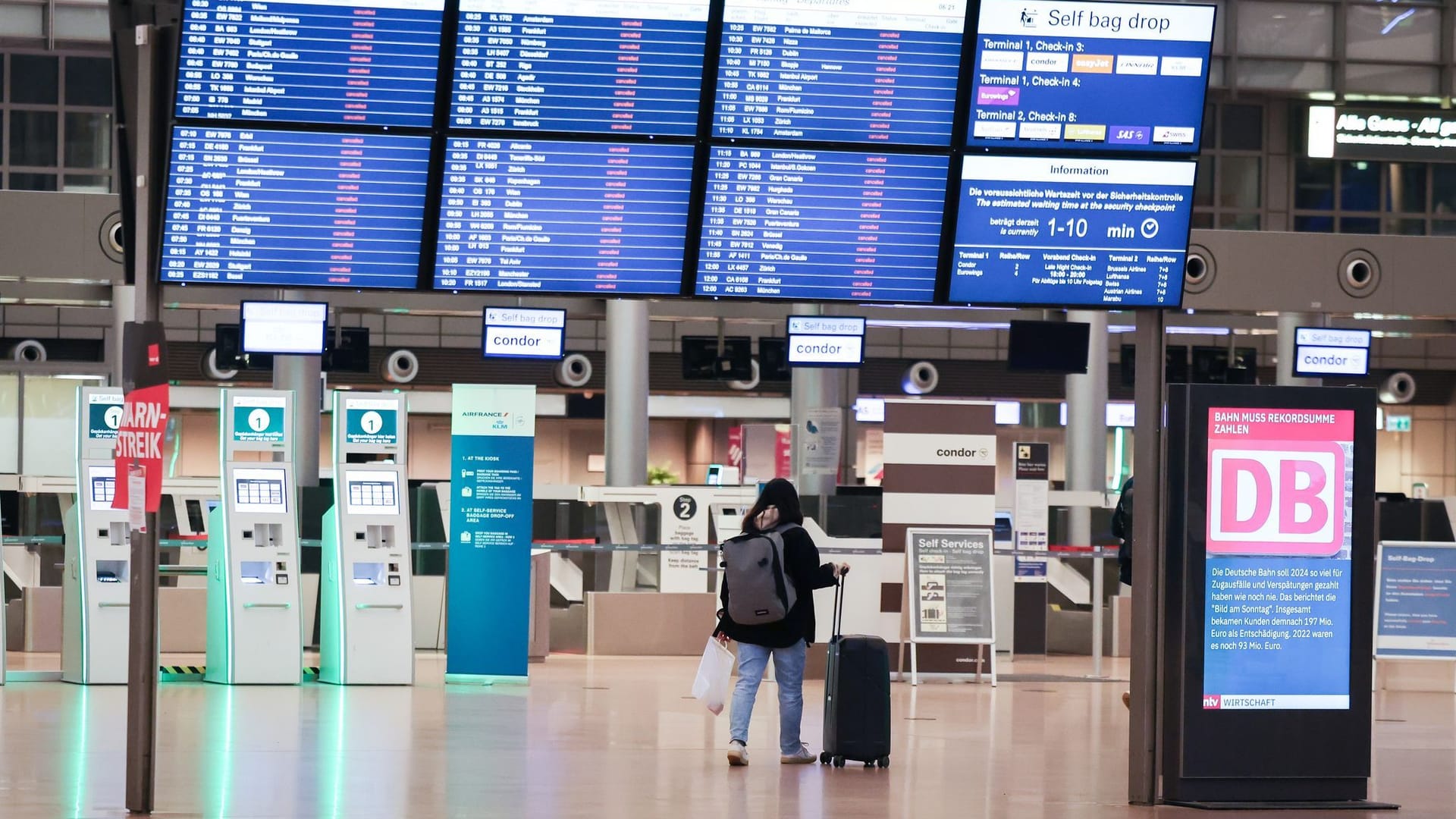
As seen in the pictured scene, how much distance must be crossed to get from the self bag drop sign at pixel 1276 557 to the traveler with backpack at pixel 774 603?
1815 millimetres

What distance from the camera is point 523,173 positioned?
732cm

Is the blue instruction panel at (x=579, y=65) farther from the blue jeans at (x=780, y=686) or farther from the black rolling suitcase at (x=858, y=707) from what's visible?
the black rolling suitcase at (x=858, y=707)

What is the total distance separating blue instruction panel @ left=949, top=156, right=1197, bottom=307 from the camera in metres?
7.57

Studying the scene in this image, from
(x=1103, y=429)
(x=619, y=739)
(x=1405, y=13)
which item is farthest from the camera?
(x=1405, y=13)

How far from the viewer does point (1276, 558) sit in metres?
7.60

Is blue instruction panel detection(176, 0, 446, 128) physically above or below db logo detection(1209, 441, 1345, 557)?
above

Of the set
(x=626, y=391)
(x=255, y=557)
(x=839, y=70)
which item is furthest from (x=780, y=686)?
(x=626, y=391)

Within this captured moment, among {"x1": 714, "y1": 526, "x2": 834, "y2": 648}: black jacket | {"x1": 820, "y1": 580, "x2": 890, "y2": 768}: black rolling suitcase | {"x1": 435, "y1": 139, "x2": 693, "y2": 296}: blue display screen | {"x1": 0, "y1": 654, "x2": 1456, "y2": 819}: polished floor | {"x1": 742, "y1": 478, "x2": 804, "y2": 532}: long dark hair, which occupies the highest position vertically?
{"x1": 435, "y1": 139, "x2": 693, "y2": 296}: blue display screen

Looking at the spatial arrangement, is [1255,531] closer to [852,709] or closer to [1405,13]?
[852,709]

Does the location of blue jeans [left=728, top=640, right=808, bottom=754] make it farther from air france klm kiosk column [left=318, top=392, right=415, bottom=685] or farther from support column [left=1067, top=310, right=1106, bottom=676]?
support column [left=1067, top=310, right=1106, bottom=676]

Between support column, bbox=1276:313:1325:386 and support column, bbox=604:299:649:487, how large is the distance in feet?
23.0

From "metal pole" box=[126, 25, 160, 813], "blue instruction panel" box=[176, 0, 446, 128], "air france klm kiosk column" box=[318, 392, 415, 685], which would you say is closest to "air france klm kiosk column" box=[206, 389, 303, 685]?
"air france klm kiosk column" box=[318, 392, 415, 685]

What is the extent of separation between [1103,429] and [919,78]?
16081mm

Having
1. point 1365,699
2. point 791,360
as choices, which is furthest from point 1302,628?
point 791,360
